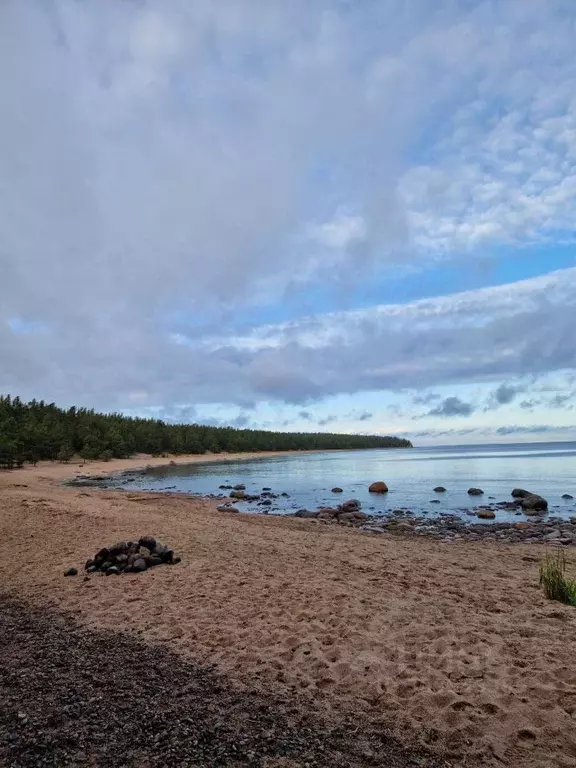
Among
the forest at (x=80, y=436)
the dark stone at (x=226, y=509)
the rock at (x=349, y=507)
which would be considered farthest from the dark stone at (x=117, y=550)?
the forest at (x=80, y=436)

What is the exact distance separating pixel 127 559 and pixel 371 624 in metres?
6.03

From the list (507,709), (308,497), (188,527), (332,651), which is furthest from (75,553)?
(308,497)

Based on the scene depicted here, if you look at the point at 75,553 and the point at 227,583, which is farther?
the point at 75,553

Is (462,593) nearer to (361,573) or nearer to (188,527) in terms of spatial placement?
(361,573)

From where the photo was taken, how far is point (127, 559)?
10914 millimetres

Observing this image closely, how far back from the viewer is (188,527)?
16.9 m

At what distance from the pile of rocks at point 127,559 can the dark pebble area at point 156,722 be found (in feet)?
14.2

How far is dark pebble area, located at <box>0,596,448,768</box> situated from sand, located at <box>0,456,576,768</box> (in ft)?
1.26

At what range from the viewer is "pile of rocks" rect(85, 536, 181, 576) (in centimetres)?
1071

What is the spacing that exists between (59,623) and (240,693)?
3.80 m

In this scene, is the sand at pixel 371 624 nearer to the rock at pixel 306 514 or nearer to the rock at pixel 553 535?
the rock at pixel 553 535

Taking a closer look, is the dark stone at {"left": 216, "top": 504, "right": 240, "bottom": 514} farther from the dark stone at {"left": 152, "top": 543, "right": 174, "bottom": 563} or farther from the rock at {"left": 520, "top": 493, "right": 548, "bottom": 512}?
the rock at {"left": 520, "top": 493, "right": 548, "bottom": 512}

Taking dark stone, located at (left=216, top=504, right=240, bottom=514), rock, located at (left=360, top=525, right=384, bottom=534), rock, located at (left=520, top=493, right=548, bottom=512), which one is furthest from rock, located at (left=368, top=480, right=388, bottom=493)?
rock, located at (left=360, top=525, right=384, bottom=534)

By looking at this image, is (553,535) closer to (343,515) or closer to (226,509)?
(343,515)
